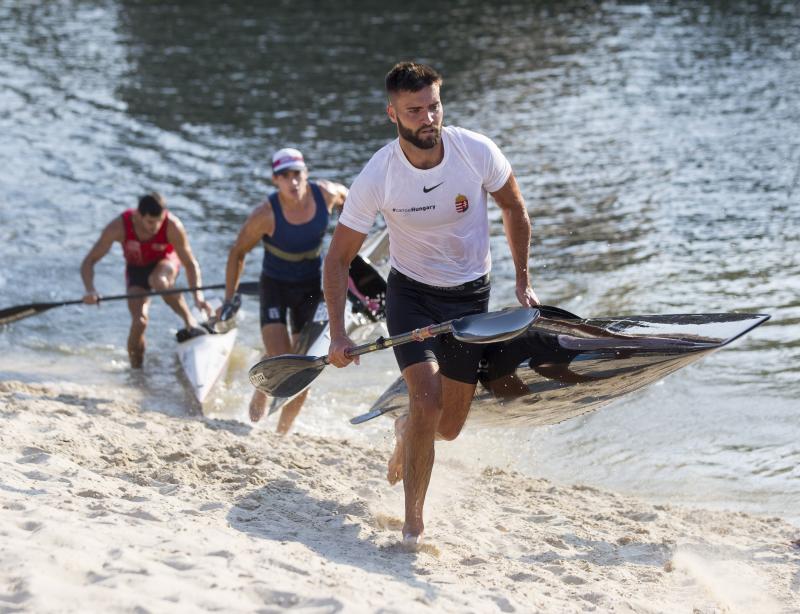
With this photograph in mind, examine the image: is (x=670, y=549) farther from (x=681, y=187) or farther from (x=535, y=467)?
(x=681, y=187)

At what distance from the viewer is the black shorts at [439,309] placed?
19.0ft

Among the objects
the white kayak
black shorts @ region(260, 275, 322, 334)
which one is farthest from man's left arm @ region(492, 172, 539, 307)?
the white kayak

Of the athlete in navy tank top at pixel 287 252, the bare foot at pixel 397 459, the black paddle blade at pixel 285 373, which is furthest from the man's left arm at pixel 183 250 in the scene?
the bare foot at pixel 397 459

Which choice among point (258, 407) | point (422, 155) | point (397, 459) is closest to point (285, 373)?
point (397, 459)

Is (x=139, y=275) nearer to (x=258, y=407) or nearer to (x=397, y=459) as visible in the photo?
(x=258, y=407)

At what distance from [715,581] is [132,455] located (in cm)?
344

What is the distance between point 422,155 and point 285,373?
5.97 feet

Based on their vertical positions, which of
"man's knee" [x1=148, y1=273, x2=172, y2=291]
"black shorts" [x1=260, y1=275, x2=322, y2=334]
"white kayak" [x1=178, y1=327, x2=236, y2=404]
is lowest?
"white kayak" [x1=178, y1=327, x2=236, y2=404]

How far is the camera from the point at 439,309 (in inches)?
229

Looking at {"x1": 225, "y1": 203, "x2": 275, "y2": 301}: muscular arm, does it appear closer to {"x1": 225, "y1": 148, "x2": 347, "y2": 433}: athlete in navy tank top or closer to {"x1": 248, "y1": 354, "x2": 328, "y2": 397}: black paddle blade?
{"x1": 225, "y1": 148, "x2": 347, "y2": 433}: athlete in navy tank top

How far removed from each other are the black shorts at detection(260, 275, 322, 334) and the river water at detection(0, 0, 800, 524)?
968 millimetres

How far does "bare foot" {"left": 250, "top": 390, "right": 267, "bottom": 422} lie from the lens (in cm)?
861

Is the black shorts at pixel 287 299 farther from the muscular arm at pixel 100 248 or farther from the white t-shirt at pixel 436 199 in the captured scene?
the white t-shirt at pixel 436 199

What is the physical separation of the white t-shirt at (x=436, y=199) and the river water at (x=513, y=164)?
2.49 meters
